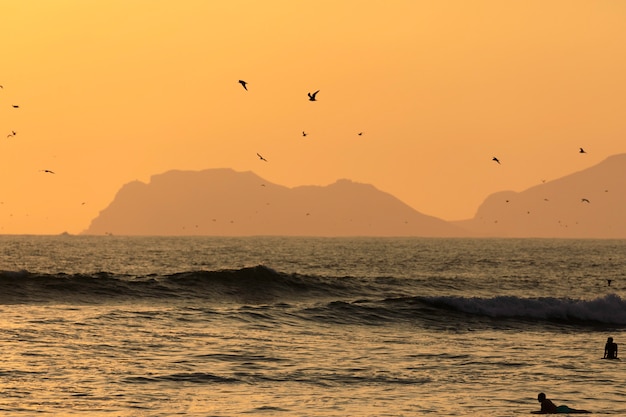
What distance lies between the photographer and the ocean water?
2778cm

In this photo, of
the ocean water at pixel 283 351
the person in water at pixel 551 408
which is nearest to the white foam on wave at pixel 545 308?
the ocean water at pixel 283 351

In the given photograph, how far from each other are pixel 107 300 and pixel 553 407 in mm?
38566

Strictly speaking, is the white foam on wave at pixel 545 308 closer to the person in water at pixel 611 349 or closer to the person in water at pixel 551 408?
the person in water at pixel 611 349

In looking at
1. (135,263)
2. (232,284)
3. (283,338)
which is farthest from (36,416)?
(135,263)

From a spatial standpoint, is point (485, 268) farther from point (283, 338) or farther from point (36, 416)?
point (36, 416)

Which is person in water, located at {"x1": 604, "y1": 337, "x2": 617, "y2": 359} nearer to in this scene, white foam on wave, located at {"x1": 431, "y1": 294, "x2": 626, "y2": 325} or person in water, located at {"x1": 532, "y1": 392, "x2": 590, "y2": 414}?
person in water, located at {"x1": 532, "y1": 392, "x2": 590, "y2": 414}

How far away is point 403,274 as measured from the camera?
105625 mm

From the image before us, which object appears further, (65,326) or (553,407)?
(65,326)

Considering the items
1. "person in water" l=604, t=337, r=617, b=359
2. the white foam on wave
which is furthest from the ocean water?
"person in water" l=604, t=337, r=617, b=359

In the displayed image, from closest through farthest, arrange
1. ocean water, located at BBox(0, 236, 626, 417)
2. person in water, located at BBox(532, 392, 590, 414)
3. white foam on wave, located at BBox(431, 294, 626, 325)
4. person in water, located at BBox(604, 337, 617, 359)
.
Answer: person in water, located at BBox(532, 392, 590, 414) → ocean water, located at BBox(0, 236, 626, 417) → person in water, located at BBox(604, 337, 617, 359) → white foam on wave, located at BBox(431, 294, 626, 325)

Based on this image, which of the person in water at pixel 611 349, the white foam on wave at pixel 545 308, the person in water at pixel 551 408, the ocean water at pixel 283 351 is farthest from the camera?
the white foam on wave at pixel 545 308

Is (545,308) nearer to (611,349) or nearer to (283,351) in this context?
(611,349)

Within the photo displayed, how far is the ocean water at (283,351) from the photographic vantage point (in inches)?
1094

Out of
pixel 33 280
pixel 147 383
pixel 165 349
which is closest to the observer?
pixel 147 383
